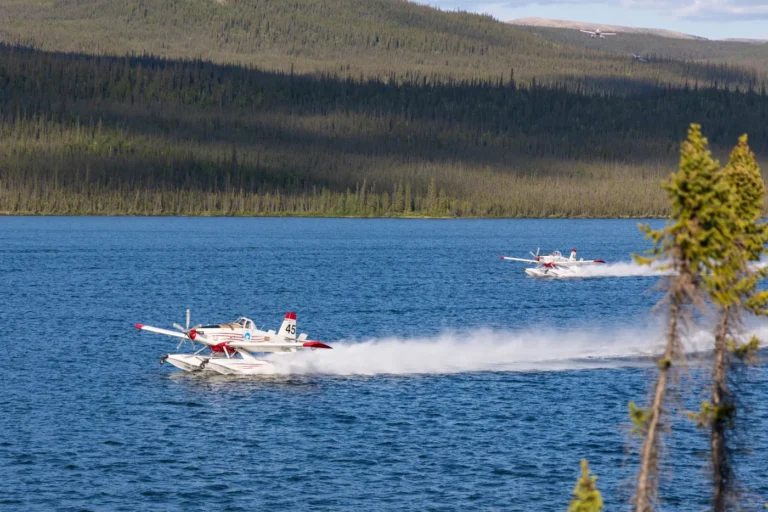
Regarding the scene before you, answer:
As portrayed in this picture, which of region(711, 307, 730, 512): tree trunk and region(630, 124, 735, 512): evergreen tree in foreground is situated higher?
region(630, 124, 735, 512): evergreen tree in foreground

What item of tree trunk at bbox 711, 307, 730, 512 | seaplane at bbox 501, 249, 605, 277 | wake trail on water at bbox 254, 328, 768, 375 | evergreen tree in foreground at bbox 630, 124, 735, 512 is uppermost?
evergreen tree in foreground at bbox 630, 124, 735, 512

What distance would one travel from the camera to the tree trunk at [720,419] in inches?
1186

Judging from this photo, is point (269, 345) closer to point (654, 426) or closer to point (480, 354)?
point (480, 354)

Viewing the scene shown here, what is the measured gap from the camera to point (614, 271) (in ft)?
510

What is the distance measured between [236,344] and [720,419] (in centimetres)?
4125

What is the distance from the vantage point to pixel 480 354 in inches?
3068

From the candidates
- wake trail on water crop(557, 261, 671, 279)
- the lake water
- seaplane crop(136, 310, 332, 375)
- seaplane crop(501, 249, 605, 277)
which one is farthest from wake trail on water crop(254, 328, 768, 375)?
wake trail on water crop(557, 261, 671, 279)

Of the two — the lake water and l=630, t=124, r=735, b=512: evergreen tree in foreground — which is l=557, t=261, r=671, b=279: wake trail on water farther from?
l=630, t=124, r=735, b=512: evergreen tree in foreground

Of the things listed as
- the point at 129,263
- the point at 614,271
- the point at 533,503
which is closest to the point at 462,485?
the point at 533,503

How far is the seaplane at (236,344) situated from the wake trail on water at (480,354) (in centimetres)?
179

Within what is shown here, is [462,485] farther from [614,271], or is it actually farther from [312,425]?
[614,271]

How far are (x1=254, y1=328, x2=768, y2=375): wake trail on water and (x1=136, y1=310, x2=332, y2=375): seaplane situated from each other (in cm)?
179

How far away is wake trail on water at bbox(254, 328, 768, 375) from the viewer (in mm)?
71438

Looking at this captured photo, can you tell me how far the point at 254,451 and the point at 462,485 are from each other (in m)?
9.98
